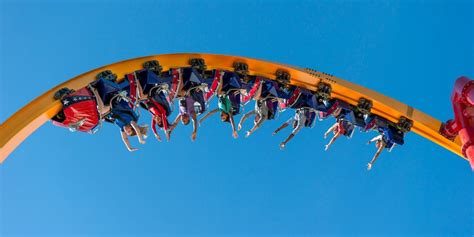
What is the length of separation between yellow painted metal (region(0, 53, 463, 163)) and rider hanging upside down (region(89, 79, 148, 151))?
477 mm

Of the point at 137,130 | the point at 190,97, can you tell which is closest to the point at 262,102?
the point at 190,97

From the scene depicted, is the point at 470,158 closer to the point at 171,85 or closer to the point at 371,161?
the point at 371,161

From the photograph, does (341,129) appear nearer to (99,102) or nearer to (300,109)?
(300,109)

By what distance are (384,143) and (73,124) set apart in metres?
6.63

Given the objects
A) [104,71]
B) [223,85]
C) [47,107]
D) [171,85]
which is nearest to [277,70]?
[223,85]

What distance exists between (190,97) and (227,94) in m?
0.79

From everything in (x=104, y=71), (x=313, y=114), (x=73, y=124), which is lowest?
(x=73, y=124)

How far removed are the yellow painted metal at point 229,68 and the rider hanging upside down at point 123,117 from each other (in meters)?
0.48

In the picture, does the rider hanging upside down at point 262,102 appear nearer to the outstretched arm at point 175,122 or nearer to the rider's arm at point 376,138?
the outstretched arm at point 175,122

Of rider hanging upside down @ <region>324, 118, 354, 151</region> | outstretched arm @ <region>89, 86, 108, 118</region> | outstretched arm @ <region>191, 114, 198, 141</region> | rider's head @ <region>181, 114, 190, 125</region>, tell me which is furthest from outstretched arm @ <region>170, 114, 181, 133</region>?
rider hanging upside down @ <region>324, 118, 354, 151</region>

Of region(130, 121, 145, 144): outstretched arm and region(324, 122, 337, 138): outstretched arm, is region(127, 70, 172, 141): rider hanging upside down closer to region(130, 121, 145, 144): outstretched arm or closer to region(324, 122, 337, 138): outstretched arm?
region(130, 121, 145, 144): outstretched arm

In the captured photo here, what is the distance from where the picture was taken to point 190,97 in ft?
44.4

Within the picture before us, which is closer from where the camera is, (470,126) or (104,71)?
(104,71)

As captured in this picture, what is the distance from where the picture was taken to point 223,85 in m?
13.7
